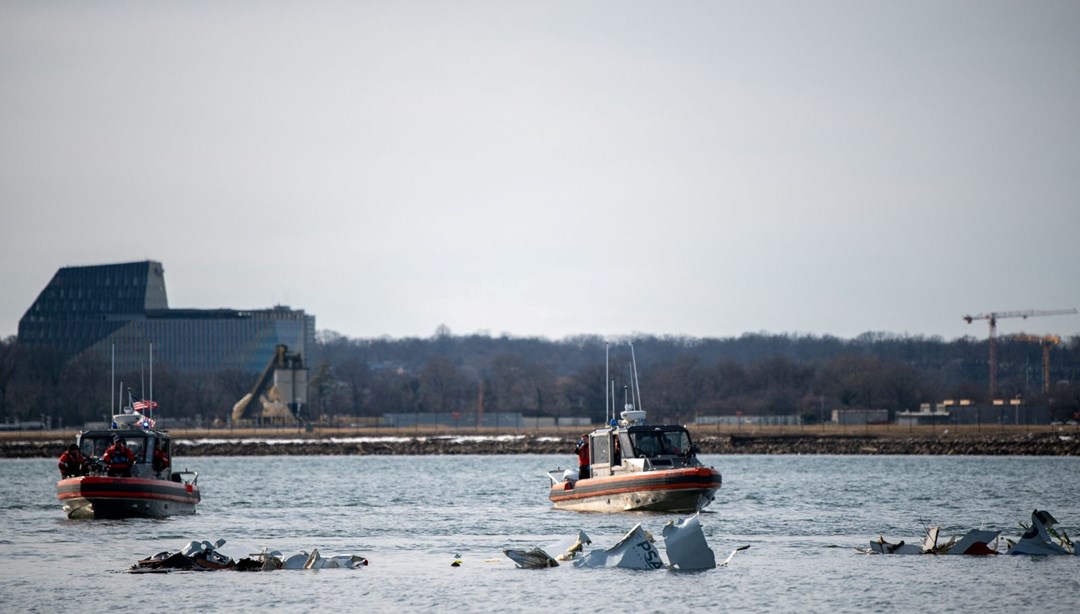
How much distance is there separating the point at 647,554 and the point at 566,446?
10587cm

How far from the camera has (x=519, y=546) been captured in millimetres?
44750

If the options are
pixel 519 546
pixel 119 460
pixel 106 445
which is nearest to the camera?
pixel 519 546

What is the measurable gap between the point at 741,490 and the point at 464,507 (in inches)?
629

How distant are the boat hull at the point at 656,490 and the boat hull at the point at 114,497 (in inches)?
598

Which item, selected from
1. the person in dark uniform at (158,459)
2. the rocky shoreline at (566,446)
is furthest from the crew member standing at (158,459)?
the rocky shoreline at (566,446)

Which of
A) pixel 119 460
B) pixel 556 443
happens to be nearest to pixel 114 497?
pixel 119 460

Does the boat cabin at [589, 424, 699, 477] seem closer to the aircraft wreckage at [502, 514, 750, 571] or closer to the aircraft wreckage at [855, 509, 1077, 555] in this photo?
the aircraft wreckage at [855, 509, 1077, 555]

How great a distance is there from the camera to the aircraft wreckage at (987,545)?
130ft

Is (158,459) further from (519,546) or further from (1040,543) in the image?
(1040,543)

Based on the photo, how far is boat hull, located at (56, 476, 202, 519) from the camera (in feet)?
172

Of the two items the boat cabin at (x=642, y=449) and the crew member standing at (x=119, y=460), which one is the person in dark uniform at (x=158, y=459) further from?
the boat cabin at (x=642, y=449)

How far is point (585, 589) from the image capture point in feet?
116

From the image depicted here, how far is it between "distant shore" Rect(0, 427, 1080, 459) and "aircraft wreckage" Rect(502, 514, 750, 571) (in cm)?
8239

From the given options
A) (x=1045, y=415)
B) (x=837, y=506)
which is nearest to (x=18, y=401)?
(x=1045, y=415)
